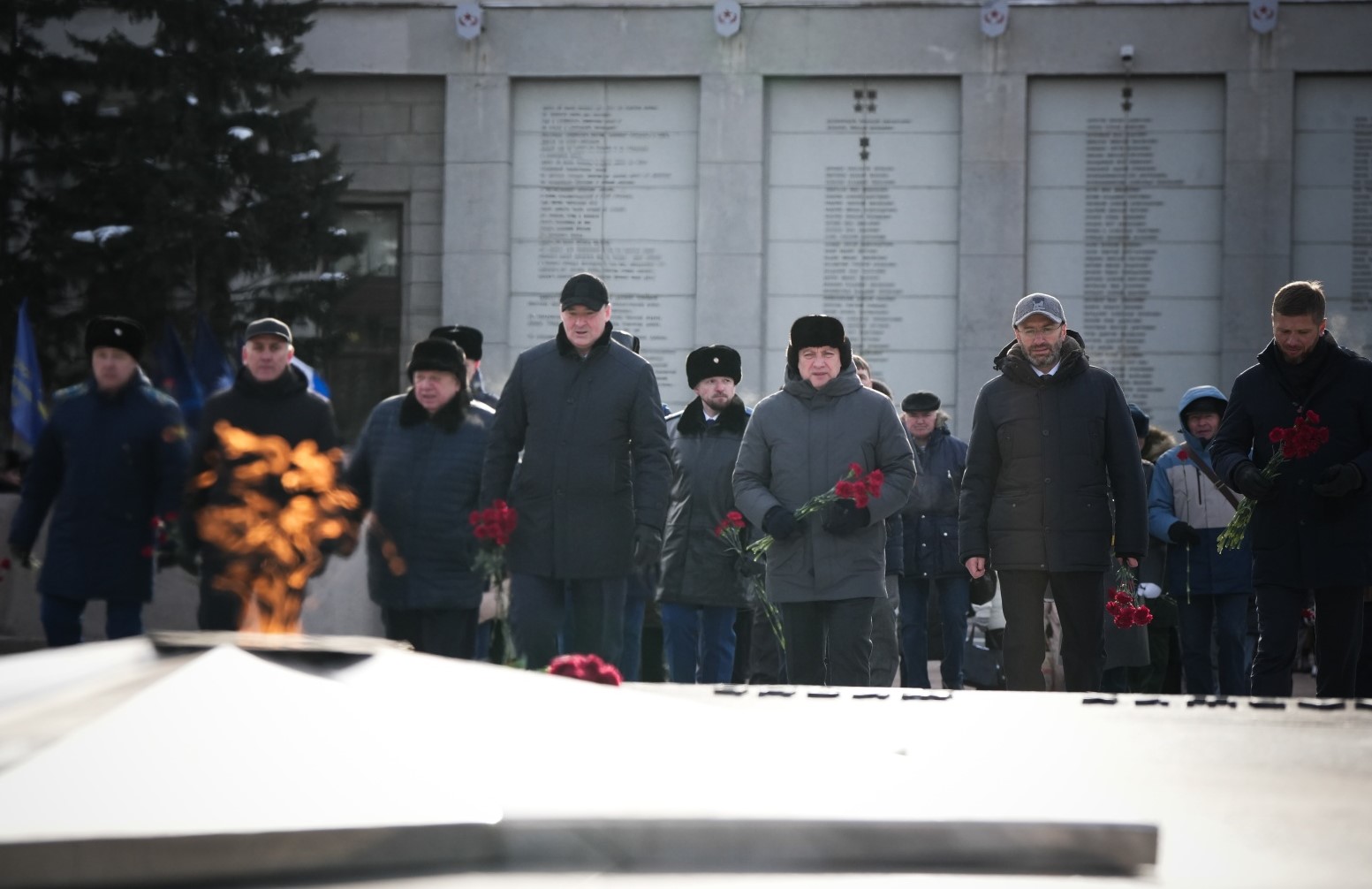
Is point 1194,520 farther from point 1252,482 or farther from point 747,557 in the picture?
point 1252,482

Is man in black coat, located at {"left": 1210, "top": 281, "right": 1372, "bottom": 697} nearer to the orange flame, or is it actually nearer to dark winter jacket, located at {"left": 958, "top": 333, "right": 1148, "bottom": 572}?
dark winter jacket, located at {"left": 958, "top": 333, "right": 1148, "bottom": 572}

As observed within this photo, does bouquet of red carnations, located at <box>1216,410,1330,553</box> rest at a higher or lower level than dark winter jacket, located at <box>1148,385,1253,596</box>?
higher

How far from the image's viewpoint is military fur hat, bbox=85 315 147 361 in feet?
24.3

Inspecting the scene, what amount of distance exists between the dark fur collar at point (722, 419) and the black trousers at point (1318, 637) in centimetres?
320

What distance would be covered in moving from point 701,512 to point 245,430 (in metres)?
2.57

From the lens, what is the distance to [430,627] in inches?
289

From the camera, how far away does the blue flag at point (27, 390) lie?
610 inches

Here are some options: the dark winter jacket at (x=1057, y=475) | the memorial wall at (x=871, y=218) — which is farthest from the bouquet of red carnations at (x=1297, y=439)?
the memorial wall at (x=871, y=218)

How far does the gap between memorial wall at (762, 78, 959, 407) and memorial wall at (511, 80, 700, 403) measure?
1.03 meters

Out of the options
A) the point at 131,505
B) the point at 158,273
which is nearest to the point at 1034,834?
the point at 131,505

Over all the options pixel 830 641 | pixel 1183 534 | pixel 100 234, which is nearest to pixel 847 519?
pixel 830 641

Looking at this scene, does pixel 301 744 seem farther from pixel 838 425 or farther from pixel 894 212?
pixel 894 212

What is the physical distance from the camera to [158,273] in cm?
1839

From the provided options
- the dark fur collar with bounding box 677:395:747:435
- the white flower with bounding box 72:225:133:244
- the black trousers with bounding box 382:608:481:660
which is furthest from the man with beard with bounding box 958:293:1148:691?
the white flower with bounding box 72:225:133:244
